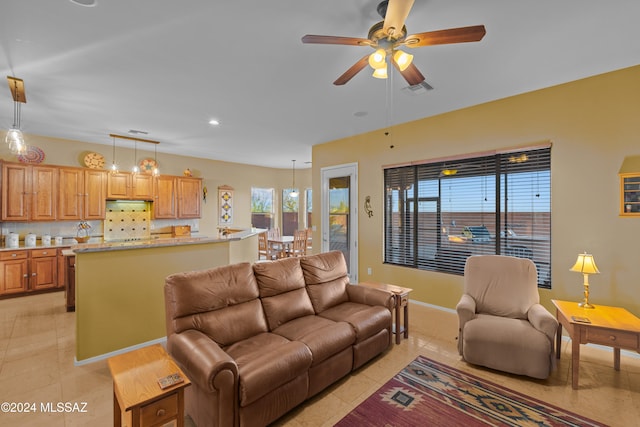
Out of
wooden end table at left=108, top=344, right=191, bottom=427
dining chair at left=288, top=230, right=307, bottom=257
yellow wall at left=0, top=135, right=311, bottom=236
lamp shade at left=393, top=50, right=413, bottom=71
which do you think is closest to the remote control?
wooden end table at left=108, top=344, right=191, bottom=427

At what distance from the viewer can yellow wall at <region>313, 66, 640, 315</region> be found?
2875 mm

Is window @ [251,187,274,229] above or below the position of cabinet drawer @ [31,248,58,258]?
above

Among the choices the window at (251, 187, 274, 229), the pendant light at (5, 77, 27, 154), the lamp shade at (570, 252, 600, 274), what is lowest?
the lamp shade at (570, 252, 600, 274)

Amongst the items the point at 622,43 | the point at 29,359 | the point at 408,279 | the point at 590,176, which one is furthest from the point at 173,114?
the point at 590,176

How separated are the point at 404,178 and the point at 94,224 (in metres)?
6.13

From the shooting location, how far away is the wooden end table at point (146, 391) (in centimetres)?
140

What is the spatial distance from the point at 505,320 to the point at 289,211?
7054 millimetres

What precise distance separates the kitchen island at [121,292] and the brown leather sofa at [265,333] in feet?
3.64

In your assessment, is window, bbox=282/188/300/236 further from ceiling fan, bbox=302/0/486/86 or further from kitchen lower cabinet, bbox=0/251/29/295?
ceiling fan, bbox=302/0/486/86

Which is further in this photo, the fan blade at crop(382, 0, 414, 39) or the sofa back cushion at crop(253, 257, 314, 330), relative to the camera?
the sofa back cushion at crop(253, 257, 314, 330)

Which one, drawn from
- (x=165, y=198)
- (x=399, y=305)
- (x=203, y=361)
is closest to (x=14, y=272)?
(x=165, y=198)

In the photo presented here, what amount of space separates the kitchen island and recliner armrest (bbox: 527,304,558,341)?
141 inches

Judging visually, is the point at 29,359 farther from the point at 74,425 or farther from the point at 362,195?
the point at 362,195

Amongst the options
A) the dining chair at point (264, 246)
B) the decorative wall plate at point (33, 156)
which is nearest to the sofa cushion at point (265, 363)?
the dining chair at point (264, 246)
